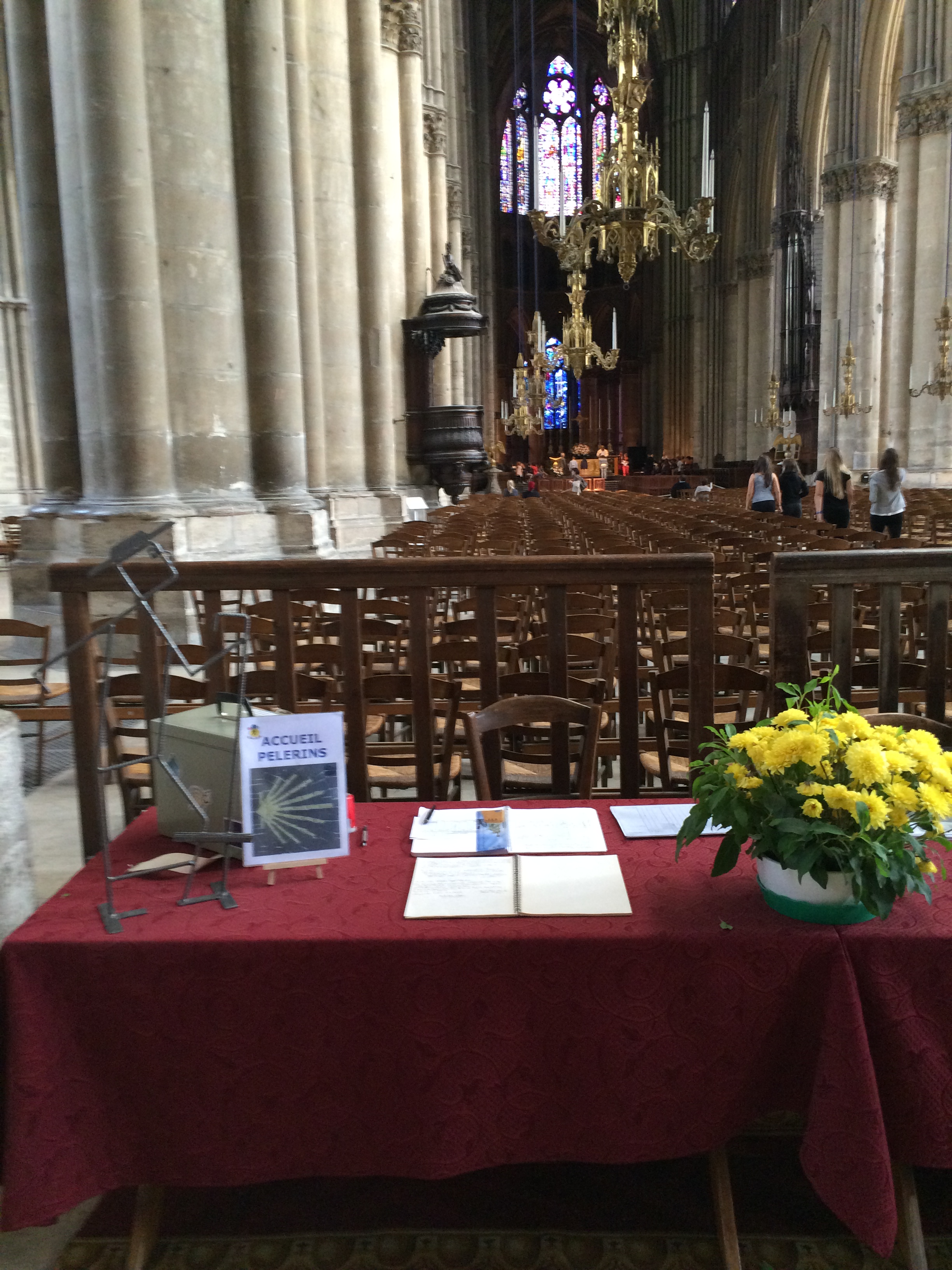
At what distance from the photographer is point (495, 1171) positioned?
8.71 feet

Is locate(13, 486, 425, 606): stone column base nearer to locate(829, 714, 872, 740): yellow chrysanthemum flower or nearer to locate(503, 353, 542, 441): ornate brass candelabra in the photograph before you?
locate(829, 714, 872, 740): yellow chrysanthemum flower

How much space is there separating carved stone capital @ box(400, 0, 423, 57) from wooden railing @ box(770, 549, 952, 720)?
18106mm

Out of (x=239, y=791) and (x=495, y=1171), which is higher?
(x=239, y=791)

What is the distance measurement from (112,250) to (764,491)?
9724mm

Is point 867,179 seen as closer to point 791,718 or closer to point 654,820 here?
point 654,820

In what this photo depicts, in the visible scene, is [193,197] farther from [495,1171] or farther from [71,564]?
[495,1171]

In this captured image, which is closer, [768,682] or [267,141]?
[768,682]

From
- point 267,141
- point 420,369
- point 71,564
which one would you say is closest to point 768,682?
point 71,564

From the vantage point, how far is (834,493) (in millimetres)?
12586

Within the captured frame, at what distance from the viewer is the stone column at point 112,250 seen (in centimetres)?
855

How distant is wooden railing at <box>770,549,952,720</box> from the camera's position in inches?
137

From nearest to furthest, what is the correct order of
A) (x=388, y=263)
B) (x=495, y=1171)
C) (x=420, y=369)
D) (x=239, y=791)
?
(x=239, y=791) < (x=495, y=1171) < (x=388, y=263) < (x=420, y=369)

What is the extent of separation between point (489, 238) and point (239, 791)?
4642 cm

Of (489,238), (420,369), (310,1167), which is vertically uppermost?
(489,238)
